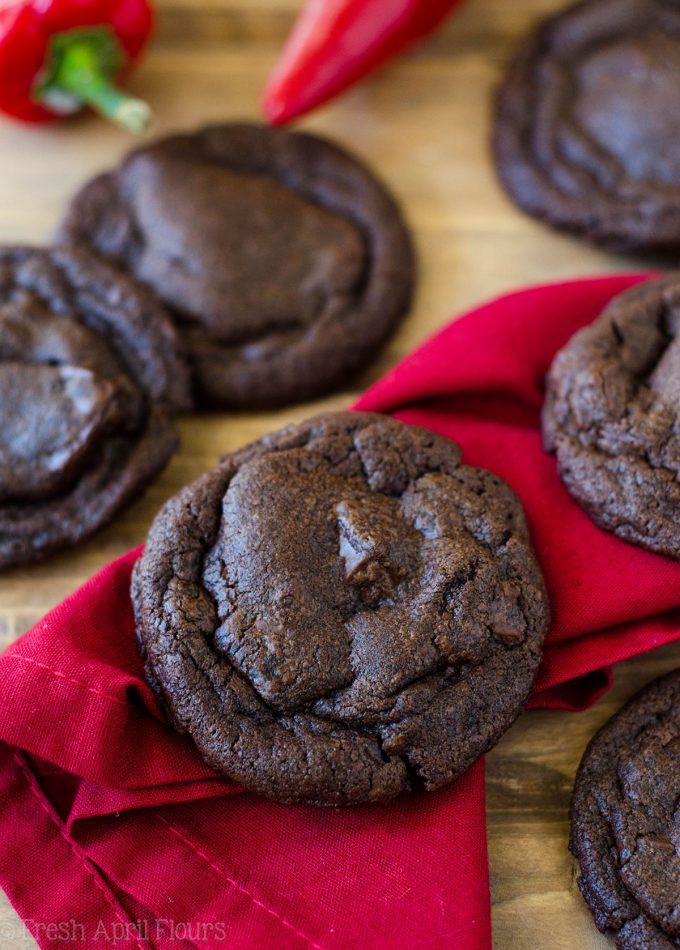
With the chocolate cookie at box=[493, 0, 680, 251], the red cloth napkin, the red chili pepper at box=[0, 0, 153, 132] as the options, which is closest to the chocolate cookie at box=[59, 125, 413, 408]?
the red chili pepper at box=[0, 0, 153, 132]

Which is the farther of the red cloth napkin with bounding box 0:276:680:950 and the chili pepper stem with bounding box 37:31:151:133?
the chili pepper stem with bounding box 37:31:151:133

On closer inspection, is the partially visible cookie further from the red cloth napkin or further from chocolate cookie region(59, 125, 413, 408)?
chocolate cookie region(59, 125, 413, 408)

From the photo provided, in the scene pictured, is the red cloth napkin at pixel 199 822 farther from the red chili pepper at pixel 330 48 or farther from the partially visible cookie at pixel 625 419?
the red chili pepper at pixel 330 48

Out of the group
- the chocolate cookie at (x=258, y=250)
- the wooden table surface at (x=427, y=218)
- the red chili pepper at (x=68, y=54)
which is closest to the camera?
the wooden table surface at (x=427, y=218)

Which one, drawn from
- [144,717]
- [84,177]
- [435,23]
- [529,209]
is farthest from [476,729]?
[435,23]

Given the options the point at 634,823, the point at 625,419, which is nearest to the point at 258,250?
the point at 625,419

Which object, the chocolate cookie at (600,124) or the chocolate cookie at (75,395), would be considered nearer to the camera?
the chocolate cookie at (75,395)

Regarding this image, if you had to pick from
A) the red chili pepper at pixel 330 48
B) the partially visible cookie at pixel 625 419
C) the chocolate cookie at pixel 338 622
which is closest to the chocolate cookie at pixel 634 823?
the chocolate cookie at pixel 338 622
